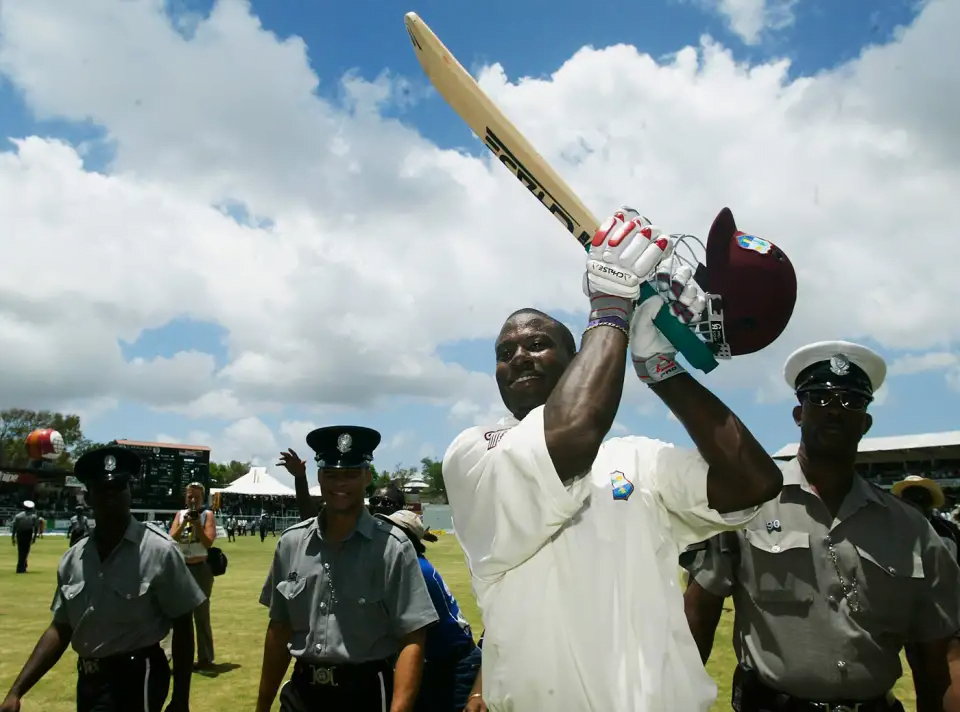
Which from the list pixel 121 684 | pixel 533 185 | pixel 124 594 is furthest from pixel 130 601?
pixel 533 185

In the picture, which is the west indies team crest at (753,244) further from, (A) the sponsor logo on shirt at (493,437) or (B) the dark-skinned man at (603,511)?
(A) the sponsor logo on shirt at (493,437)

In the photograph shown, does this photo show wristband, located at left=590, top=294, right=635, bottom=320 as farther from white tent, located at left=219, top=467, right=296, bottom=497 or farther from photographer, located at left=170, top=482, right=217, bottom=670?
white tent, located at left=219, top=467, right=296, bottom=497

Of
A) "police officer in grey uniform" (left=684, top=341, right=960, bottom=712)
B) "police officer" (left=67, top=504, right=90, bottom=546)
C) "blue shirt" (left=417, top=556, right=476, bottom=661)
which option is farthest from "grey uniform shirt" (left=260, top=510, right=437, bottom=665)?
"police officer" (left=67, top=504, right=90, bottom=546)

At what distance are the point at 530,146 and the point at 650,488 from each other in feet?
4.33

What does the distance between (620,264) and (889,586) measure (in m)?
2.15

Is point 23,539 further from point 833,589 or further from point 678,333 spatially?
point 678,333

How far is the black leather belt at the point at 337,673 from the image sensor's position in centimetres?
384

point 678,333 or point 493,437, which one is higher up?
point 678,333

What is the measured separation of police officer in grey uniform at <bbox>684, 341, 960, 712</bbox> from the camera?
10.3 ft

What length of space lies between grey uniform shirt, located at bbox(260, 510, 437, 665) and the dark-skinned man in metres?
1.90

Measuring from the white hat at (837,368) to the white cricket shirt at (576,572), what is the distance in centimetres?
150

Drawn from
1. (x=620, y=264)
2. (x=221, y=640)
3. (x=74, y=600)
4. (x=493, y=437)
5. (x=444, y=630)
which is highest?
(x=620, y=264)

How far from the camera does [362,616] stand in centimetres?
398

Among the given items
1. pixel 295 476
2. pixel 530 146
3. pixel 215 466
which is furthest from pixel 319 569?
pixel 215 466
